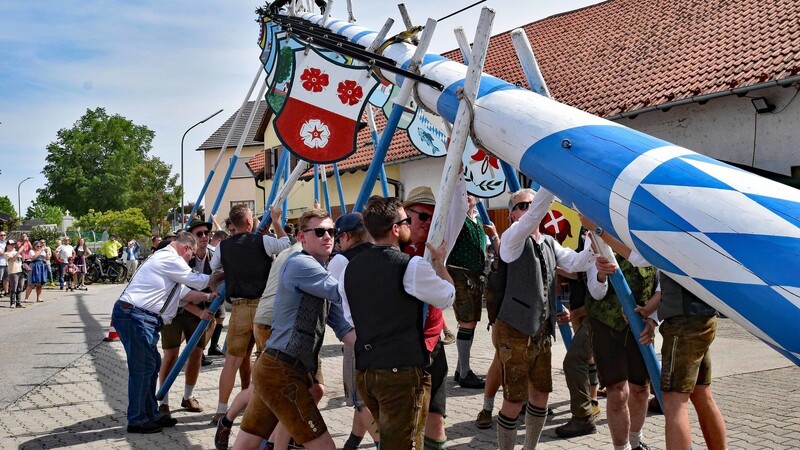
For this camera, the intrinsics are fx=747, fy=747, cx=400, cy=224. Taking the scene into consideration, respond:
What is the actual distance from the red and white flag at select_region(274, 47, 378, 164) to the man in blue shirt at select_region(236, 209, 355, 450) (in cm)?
86

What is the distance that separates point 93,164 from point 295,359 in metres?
74.1

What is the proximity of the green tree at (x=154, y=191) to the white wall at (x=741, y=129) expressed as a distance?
178 ft

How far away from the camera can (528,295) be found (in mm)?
4789

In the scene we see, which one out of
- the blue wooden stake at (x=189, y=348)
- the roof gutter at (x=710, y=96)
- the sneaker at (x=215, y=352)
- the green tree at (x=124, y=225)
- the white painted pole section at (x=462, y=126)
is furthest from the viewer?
the green tree at (x=124, y=225)

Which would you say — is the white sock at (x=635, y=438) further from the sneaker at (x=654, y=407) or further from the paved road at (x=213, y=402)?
the sneaker at (x=654, y=407)

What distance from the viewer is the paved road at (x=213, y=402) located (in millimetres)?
5652

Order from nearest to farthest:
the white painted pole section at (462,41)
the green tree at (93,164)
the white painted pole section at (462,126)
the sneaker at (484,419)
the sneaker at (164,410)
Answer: the white painted pole section at (462,126) → the white painted pole section at (462,41) → the sneaker at (484,419) → the sneaker at (164,410) → the green tree at (93,164)

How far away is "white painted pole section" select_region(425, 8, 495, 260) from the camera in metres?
3.27

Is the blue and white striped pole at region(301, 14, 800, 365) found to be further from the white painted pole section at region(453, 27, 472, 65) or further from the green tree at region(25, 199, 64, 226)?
the green tree at region(25, 199, 64, 226)

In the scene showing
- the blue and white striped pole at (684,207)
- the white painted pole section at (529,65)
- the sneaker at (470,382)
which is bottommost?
the sneaker at (470,382)

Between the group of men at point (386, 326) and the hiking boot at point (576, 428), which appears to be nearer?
the group of men at point (386, 326)

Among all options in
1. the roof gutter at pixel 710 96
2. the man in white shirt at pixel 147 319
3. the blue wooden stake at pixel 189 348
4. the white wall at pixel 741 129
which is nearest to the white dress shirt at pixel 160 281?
the man in white shirt at pixel 147 319

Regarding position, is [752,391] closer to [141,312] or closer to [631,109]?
[141,312]

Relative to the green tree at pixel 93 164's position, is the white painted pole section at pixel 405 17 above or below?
below
